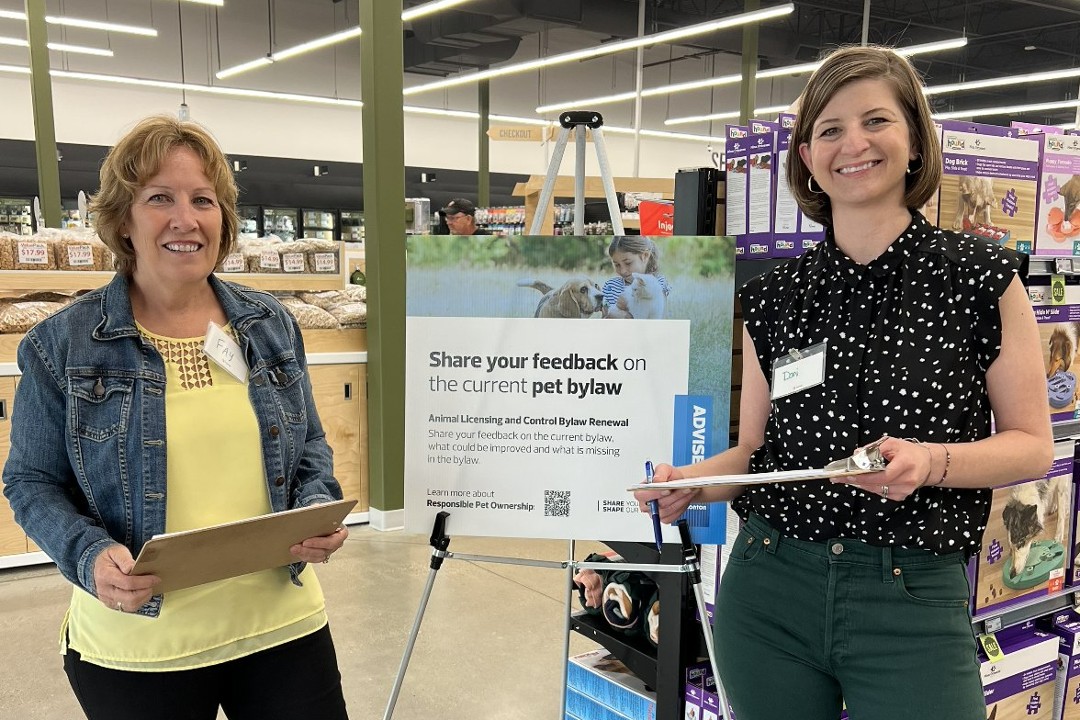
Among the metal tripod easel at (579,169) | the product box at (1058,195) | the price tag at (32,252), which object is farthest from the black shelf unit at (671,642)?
the price tag at (32,252)

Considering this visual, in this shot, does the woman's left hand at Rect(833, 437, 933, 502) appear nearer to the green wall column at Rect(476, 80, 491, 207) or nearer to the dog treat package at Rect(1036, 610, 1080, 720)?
the dog treat package at Rect(1036, 610, 1080, 720)

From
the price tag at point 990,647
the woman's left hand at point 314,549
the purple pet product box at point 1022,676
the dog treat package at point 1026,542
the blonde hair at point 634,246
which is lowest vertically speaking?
the purple pet product box at point 1022,676

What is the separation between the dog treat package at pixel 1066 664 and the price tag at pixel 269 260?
4.81m

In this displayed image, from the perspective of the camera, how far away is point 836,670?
148cm

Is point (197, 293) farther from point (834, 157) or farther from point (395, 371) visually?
point (395, 371)

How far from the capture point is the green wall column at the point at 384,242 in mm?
5125

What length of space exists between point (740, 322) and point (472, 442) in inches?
35.3

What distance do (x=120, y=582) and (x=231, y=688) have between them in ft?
1.30

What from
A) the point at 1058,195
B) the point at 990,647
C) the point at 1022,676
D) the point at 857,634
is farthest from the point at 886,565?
the point at 1058,195

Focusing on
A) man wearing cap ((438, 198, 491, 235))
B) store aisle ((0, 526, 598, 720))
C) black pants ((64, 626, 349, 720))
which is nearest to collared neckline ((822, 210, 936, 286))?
→ black pants ((64, 626, 349, 720))

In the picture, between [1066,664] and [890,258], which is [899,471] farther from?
[1066,664]

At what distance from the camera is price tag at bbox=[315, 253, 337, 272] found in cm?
589

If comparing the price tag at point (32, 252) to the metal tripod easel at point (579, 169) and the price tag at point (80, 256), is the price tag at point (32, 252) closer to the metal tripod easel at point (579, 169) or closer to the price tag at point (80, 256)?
the price tag at point (80, 256)

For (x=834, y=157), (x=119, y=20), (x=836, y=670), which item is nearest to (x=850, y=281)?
(x=834, y=157)
